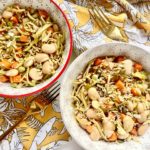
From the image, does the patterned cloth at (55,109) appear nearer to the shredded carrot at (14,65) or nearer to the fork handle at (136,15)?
the fork handle at (136,15)

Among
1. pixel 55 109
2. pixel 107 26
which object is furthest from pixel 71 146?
pixel 107 26

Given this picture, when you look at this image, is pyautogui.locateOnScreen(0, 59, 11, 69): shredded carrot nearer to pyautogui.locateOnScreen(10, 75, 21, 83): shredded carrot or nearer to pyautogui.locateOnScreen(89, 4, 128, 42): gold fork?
pyautogui.locateOnScreen(10, 75, 21, 83): shredded carrot

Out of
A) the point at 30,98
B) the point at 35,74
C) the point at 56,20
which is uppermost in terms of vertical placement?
the point at 56,20

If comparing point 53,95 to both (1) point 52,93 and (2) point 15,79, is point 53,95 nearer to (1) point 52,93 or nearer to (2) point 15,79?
(1) point 52,93

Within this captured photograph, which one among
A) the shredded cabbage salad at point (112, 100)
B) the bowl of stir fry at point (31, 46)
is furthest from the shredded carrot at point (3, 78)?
the shredded cabbage salad at point (112, 100)

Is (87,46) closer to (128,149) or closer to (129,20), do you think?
(129,20)

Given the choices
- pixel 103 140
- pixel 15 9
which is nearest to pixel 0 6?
pixel 15 9
